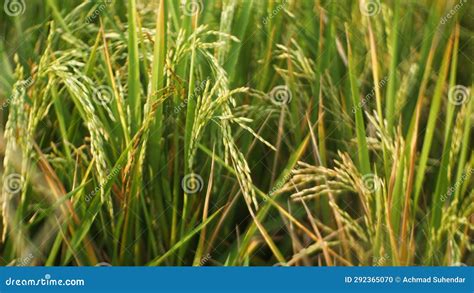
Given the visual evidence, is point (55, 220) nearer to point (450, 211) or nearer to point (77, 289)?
point (77, 289)

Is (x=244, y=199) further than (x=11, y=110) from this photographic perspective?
Yes

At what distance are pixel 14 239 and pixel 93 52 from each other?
43cm

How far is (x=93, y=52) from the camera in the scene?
155 cm

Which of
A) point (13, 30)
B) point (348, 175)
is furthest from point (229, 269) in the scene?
point (13, 30)

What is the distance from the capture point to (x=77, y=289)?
1625 mm

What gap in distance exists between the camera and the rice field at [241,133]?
5.08 ft

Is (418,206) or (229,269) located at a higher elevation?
(418,206)

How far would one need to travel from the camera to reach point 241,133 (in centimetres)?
162

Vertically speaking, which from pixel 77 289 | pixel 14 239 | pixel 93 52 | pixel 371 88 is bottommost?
pixel 77 289

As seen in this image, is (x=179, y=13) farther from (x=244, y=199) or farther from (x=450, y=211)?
(x=450, y=211)

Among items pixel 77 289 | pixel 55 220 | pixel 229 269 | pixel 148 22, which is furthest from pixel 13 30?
pixel 229 269

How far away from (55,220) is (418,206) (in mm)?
792

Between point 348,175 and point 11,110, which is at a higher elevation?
point 11,110

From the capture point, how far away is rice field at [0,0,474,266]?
1549mm
